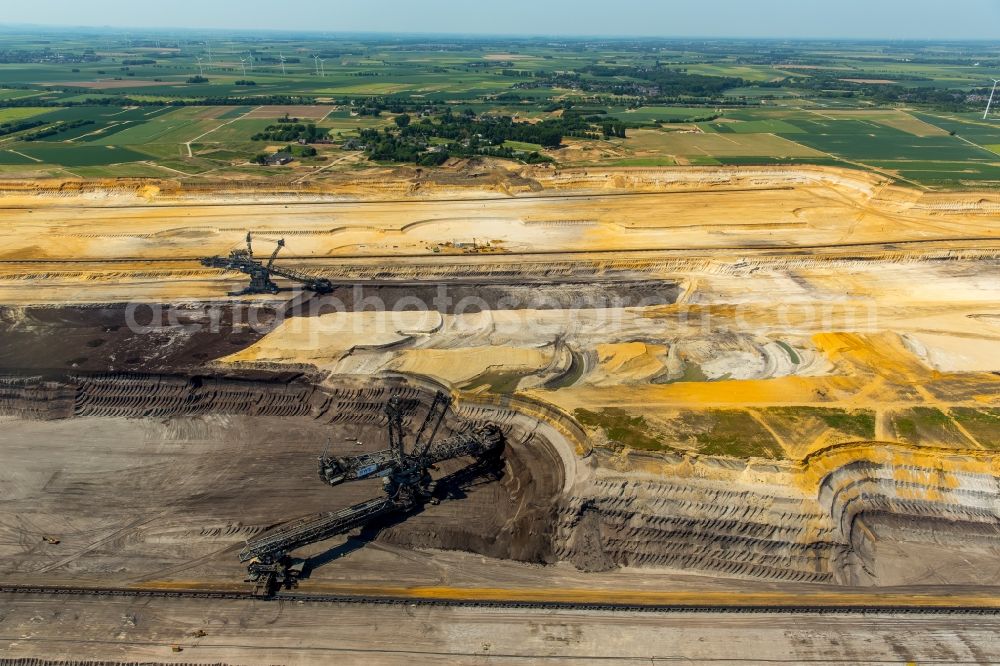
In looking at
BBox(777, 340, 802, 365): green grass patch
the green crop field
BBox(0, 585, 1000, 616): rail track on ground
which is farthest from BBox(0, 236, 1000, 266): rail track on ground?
BBox(0, 585, 1000, 616): rail track on ground

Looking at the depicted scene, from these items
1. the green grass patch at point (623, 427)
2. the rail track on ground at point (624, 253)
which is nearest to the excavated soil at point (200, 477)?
the green grass patch at point (623, 427)

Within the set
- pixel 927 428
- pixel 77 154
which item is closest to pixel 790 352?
pixel 927 428

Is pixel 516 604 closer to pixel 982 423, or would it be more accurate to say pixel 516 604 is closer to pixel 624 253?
pixel 982 423

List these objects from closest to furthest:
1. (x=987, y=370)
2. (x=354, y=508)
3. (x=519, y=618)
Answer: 1. (x=519, y=618)
2. (x=354, y=508)
3. (x=987, y=370)

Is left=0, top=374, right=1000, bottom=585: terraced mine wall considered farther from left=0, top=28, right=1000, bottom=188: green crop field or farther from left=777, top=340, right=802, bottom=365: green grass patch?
left=0, top=28, right=1000, bottom=188: green crop field

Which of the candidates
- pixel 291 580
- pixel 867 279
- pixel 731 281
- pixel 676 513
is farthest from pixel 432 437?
pixel 867 279

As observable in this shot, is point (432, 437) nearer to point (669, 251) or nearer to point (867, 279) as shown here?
point (669, 251)
